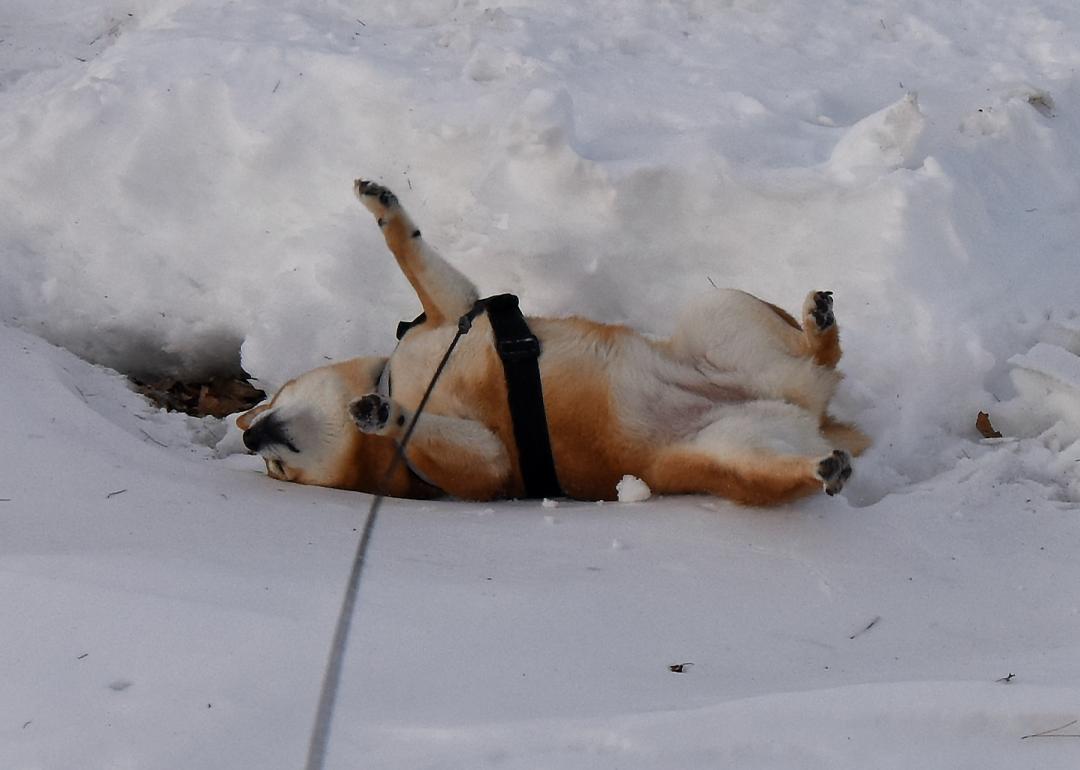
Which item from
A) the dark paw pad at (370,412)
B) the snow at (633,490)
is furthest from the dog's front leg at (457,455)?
the snow at (633,490)

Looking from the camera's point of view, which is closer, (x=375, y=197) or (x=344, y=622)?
(x=344, y=622)

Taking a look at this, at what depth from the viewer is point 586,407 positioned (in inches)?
118

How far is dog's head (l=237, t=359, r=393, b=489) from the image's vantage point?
309 centimetres

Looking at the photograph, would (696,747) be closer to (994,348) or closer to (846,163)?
(994,348)

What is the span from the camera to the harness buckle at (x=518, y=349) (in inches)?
117

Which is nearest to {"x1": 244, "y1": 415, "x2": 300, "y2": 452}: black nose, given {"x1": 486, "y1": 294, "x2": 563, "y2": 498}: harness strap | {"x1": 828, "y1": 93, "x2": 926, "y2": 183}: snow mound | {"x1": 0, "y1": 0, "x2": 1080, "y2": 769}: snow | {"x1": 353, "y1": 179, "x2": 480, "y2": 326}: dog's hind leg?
{"x1": 0, "y1": 0, "x2": 1080, "y2": 769}: snow

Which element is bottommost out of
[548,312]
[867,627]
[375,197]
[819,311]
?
[867,627]

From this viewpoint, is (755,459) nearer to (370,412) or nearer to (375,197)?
(370,412)

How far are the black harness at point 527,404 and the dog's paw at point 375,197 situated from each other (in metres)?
0.61

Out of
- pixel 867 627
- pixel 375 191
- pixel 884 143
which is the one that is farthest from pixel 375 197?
pixel 867 627

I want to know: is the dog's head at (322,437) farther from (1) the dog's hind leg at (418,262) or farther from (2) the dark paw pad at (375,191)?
(2) the dark paw pad at (375,191)

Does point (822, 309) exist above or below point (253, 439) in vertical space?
above

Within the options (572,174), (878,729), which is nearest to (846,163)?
(572,174)

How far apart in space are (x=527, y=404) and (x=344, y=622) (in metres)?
1.15
